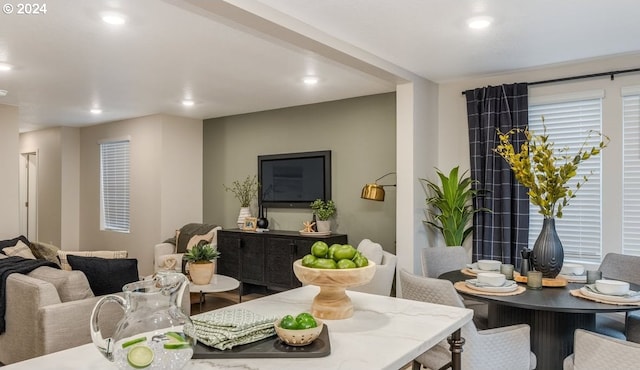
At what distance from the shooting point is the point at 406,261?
4.36m

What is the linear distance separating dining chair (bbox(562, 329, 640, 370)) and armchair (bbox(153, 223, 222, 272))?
4.84 metres

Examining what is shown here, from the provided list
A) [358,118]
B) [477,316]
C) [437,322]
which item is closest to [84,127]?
[358,118]

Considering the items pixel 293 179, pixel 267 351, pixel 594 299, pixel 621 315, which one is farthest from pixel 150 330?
pixel 293 179

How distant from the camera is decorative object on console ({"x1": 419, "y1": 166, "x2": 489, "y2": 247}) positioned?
4359 mm

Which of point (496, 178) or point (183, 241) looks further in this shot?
point (183, 241)

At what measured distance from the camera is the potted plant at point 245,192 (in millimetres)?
6146

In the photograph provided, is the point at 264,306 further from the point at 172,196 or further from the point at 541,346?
the point at 172,196

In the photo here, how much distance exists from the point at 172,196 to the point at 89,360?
18.3ft

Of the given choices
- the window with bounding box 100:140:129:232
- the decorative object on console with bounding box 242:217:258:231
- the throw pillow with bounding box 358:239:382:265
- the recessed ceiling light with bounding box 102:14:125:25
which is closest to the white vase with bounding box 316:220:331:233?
the decorative object on console with bounding box 242:217:258:231

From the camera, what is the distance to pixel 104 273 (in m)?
3.01

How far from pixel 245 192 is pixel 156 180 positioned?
4.29 feet

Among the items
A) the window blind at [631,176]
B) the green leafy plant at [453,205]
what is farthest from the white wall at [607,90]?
the green leafy plant at [453,205]

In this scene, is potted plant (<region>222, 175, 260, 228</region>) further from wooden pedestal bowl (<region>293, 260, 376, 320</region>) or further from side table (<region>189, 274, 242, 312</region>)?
wooden pedestal bowl (<region>293, 260, 376, 320</region>)

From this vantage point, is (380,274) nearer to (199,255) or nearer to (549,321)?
(549,321)
